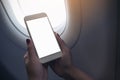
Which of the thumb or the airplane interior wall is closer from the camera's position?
the thumb

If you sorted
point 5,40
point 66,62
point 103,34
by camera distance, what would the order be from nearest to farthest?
point 66,62 < point 103,34 < point 5,40

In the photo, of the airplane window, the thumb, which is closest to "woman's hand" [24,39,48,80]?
the thumb

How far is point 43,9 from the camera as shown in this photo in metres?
1.23

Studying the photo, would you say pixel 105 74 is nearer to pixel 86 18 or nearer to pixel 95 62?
pixel 95 62

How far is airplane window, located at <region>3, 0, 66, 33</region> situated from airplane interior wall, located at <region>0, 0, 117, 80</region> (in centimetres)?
9

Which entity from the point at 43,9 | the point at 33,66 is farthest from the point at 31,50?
the point at 43,9

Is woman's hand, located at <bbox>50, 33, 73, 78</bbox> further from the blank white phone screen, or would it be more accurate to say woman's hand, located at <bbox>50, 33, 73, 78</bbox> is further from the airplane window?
the airplane window

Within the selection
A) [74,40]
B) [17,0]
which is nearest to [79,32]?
[74,40]

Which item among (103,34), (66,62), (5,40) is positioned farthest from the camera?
(5,40)

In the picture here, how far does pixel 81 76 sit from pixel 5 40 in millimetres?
429

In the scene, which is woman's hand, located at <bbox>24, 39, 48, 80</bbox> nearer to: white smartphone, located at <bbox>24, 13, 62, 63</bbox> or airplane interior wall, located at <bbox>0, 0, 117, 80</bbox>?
white smartphone, located at <bbox>24, 13, 62, 63</bbox>

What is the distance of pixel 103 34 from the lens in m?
1.15

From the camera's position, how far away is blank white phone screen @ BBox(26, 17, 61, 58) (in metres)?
1.04

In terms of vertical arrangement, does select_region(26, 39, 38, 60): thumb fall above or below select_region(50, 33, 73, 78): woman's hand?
above
